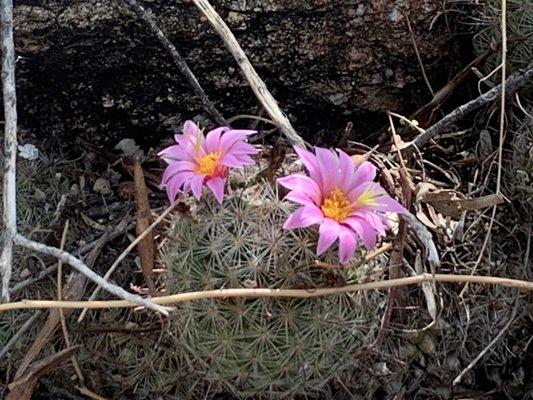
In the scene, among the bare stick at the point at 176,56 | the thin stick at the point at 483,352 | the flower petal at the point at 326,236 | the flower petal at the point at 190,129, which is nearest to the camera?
the flower petal at the point at 326,236

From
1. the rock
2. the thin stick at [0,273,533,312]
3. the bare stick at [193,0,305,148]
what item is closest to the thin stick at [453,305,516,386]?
the thin stick at [0,273,533,312]

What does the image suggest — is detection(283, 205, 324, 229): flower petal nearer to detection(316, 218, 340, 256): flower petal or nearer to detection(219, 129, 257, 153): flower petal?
detection(316, 218, 340, 256): flower petal

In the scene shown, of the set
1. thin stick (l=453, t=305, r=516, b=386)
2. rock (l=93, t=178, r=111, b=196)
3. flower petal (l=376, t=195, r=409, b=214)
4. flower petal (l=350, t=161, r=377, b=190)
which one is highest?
flower petal (l=350, t=161, r=377, b=190)

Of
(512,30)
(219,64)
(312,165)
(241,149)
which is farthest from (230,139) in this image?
(512,30)

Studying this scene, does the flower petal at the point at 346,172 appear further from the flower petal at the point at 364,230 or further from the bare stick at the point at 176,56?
the bare stick at the point at 176,56

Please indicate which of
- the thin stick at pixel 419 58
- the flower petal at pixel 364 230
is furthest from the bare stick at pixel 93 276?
the thin stick at pixel 419 58

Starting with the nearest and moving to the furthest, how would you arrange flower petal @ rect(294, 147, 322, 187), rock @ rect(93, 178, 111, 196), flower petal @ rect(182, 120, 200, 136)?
flower petal @ rect(294, 147, 322, 187)
flower petal @ rect(182, 120, 200, 136)
rock @ rect(93, 178, 111, 196)

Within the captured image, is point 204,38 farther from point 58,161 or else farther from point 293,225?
point 293,225
